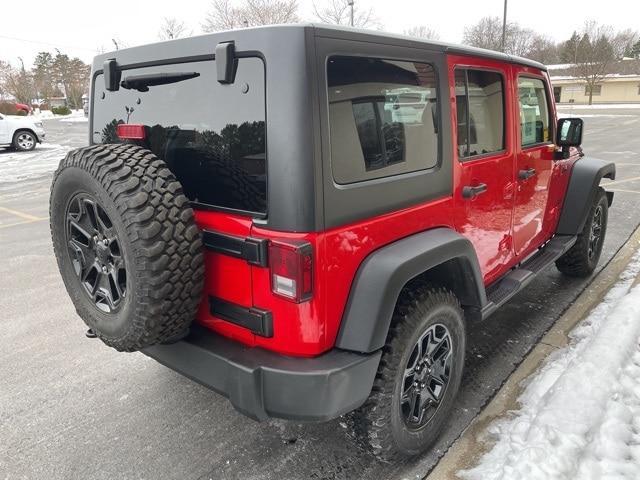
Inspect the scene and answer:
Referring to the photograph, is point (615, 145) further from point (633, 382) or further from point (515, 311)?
point (633, 382)

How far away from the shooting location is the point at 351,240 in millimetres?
1970

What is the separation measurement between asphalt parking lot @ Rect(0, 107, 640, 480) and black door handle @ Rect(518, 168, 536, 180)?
115cm

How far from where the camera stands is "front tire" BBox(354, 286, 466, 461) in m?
2.13

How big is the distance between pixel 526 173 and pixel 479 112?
0.70 metres

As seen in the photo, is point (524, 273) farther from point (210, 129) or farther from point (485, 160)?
point (210, 129)

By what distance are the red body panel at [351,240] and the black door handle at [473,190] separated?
3 centimetres

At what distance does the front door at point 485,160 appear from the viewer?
2.59 m

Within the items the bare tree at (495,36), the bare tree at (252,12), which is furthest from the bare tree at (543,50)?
the bare tree at (252,12)

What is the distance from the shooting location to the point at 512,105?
3127 millimetres

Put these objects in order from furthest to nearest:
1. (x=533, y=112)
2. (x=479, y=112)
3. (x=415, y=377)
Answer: (x=533, y=112), (x=479, y=112), (x=415, y=377)

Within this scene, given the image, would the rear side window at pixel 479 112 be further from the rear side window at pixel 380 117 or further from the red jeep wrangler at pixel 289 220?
the rear side window at pixel 380 117

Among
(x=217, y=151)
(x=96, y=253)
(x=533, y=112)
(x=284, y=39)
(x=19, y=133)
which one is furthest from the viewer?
(x=19, y=133)

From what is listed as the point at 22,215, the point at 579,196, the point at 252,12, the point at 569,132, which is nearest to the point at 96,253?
the point at 569,132

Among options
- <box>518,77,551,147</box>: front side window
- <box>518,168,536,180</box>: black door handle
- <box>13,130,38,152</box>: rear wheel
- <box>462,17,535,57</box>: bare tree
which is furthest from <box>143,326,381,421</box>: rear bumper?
<box>462,17,535,57</box>: bare tree
